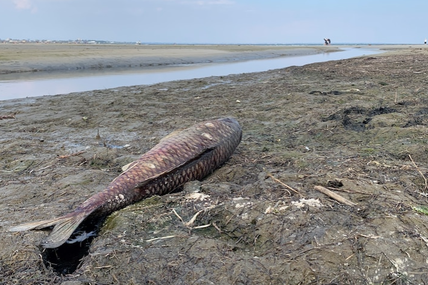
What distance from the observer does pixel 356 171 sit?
437 cm

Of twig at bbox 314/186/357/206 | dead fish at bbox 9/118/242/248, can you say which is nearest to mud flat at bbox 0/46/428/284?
twig at bbox 314/186/357/206

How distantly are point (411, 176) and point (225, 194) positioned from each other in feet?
7.05

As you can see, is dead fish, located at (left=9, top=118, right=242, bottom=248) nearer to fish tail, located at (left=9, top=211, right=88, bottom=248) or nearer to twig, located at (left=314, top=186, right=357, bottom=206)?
fish tail, located at (left=9, top=211, right=88, bottom=248)

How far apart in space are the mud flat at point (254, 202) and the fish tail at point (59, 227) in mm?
90

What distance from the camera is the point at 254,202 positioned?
3.62 m

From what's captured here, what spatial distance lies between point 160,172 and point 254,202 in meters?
1.11

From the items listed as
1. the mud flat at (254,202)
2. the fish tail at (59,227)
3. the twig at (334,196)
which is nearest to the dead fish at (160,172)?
the fish tail at (59,227)

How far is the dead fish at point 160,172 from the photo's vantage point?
10.9 ft

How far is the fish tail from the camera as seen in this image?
314cm

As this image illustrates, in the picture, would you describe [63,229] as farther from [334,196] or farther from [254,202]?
[334,196]

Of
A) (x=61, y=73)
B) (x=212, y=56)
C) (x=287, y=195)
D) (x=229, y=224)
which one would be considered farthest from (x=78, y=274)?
(x=212, y=56)

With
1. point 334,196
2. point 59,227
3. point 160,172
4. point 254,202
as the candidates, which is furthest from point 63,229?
point 334,196

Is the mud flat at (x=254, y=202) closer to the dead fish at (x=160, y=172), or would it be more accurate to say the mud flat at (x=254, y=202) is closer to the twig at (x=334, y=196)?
the twig at (x=334, y=196)

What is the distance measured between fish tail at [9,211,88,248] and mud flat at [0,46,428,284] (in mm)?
90
